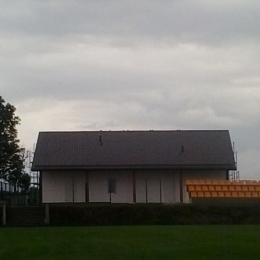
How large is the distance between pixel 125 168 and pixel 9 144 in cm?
1547

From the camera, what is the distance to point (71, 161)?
57.7 m

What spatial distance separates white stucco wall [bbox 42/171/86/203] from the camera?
5894 centimetres

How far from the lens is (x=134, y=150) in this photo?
59.8 m

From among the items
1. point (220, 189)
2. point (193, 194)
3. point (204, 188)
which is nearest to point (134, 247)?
point (193, 194)

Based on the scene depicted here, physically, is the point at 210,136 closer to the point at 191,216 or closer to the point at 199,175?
the point at 199,175

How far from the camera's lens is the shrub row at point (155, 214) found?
50.3 m

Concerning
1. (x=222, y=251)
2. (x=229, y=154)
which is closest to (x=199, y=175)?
(x=229, y=154)

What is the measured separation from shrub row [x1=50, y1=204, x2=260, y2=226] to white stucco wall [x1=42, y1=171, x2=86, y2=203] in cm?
822

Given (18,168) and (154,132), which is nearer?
(154,132)

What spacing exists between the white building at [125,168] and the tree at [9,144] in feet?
24.6

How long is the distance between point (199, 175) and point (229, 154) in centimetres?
313

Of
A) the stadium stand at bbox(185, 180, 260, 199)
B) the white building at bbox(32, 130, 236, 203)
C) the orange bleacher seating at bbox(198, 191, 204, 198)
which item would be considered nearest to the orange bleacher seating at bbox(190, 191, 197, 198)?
the stadium stand at bbox(185, 180, 260, 199)

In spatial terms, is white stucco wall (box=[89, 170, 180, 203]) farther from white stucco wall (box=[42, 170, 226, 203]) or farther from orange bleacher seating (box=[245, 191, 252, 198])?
orange bleacher seating (box=[245, 191, 252, 198])

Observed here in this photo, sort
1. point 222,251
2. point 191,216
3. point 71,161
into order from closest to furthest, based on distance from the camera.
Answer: point 222,251, point 191,216, point 71,161
